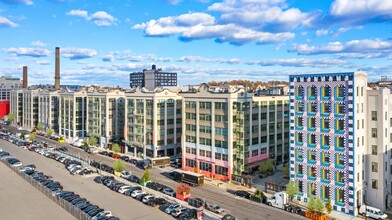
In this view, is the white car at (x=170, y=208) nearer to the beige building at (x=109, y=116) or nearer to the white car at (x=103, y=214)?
the white car at (x=103, y=214)

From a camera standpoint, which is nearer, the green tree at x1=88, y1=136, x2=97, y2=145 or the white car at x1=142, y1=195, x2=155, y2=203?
the white car at x1=142, y1=195, x2=155, y2=203

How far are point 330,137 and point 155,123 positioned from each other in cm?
5404

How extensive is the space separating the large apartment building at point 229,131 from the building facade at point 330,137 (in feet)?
52.3

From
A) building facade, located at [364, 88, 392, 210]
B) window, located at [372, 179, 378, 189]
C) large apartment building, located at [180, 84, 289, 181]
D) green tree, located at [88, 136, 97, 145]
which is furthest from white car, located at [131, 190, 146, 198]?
green tree, located at [88, 136, 97, 145]


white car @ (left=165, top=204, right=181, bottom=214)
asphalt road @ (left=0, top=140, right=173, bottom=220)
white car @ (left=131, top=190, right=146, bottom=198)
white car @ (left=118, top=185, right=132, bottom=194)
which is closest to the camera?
asphalt road @ (left=0, top=140, right=173, bottom=220)

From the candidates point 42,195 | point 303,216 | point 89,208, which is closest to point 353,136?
Answer: point 303,216

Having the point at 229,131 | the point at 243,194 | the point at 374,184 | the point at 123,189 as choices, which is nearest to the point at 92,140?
the point at 123,189

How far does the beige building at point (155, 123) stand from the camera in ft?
335

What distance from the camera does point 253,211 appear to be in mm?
59094

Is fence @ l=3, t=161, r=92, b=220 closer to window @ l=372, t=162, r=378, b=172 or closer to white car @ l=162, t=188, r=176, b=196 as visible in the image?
white car @ l=162, t=188, r=176, b=196

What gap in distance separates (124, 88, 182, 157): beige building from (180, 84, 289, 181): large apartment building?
50.7ft

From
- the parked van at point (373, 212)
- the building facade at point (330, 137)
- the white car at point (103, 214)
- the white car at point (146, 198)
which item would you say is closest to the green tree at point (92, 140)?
the white car at point (146, 198)

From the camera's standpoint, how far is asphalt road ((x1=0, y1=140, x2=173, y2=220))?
56.6 metres

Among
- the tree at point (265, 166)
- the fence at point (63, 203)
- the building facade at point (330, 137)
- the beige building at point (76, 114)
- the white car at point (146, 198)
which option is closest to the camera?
the fence at point (63, 203)
